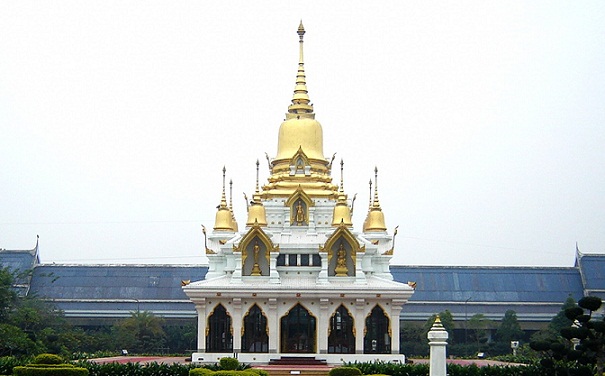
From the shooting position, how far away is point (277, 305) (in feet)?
128

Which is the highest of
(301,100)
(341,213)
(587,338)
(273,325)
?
(301,100)

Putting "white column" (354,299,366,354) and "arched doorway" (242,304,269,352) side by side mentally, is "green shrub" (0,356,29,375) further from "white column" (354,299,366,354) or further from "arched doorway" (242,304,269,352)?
"white column" (354,299,366,354)

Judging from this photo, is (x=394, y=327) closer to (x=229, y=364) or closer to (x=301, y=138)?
(x=301, y=138)

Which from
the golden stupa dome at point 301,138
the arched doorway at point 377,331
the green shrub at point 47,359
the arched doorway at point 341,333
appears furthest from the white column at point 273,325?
the green shrub at point 47,359

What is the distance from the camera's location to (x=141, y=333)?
54375 millimetres

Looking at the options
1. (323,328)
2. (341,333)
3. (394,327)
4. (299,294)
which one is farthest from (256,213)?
(394,327)

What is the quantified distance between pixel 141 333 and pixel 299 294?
1829 cm

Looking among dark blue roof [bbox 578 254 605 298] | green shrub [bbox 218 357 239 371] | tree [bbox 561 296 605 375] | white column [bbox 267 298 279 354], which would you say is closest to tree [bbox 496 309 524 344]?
dark blue roof [bbox 578 254 605 298]

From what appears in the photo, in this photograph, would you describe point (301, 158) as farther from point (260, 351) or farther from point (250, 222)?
point (260, 351)

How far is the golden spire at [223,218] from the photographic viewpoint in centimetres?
4469

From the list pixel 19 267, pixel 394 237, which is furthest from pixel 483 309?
pixel 19 267

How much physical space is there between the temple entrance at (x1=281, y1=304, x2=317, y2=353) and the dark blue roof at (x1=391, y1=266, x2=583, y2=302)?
23.6 meters

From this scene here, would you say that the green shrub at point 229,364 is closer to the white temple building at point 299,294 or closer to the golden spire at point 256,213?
the white temple building at point 299,294

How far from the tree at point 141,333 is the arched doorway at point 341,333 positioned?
54.6ft
